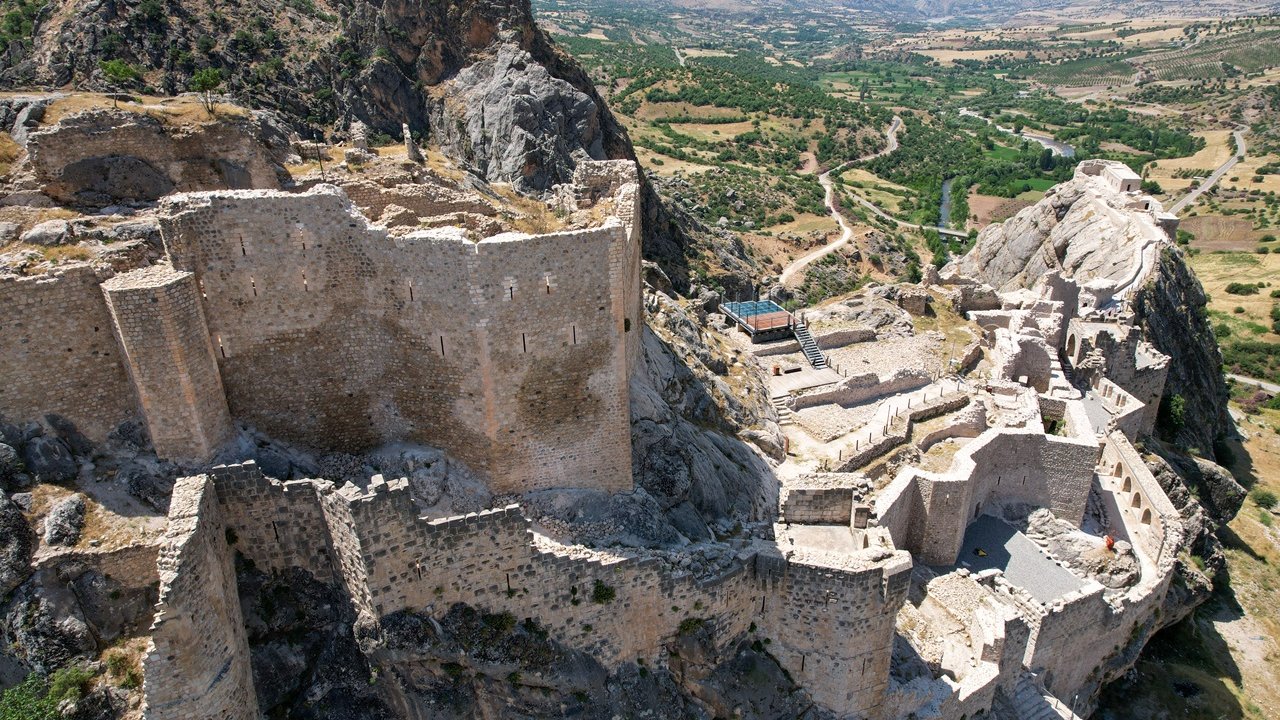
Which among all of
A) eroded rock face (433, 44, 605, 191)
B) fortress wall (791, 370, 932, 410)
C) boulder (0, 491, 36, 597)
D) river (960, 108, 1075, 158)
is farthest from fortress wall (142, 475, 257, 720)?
river (960, 108, 1075, 158)

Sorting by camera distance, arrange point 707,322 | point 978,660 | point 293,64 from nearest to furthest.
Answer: point 978,660 < point 707,322 < point 293,64

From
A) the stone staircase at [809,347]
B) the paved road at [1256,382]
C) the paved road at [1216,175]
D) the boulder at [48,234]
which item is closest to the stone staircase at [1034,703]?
the stone staircase at [809,347]

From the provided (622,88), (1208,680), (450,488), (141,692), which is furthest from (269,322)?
(622,88)

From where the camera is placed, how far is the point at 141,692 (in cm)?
1291

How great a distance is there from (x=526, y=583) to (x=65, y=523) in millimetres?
7562

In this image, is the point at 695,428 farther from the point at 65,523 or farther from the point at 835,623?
the point at 65,523

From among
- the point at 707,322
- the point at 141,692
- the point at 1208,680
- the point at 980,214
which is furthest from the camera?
the point at 980,214

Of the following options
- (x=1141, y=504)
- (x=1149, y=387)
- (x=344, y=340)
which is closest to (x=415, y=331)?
(x=344, y=340)

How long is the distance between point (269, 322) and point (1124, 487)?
92.5 ft

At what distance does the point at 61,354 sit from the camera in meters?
14.3

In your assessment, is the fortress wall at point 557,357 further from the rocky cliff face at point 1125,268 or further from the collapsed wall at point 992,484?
the rocky cliff face at point 1125,268

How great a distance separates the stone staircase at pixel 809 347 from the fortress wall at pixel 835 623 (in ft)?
59.9

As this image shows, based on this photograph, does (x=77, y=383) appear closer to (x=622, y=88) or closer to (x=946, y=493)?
(x=946, y=493)

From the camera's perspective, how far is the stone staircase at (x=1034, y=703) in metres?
21.9
